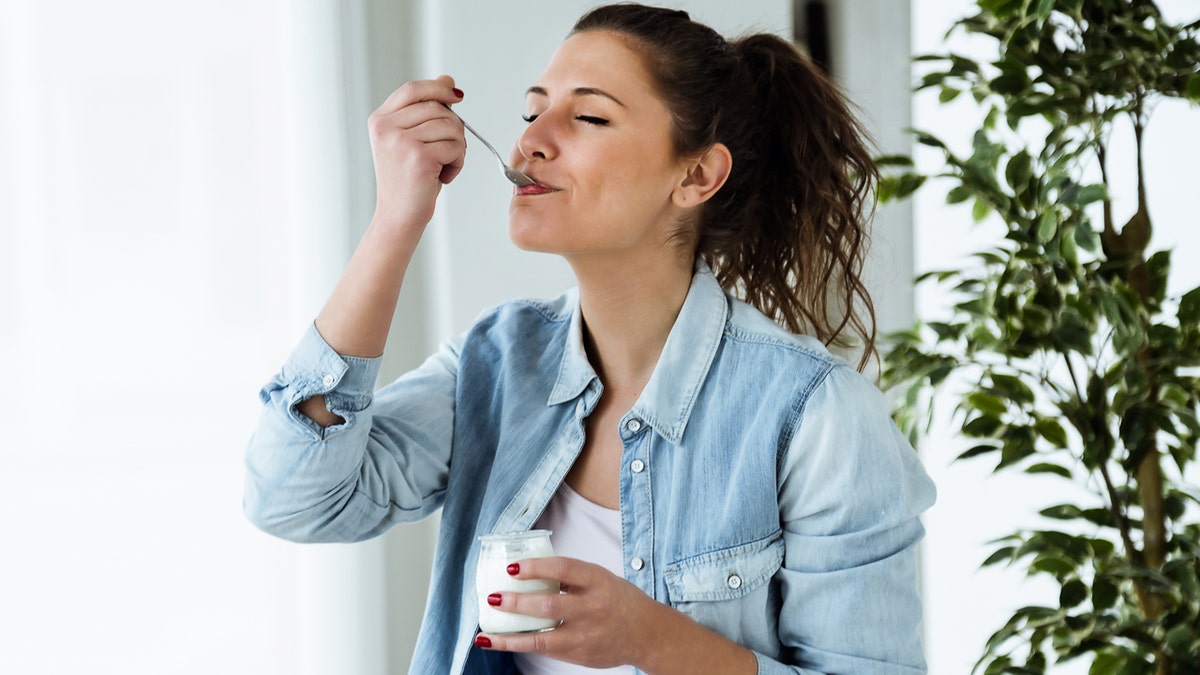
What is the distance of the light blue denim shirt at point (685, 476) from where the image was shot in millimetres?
1252

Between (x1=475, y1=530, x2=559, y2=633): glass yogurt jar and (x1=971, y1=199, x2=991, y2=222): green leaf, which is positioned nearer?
(x1=475, y1=530, x2=559, y2=633): glass yogurt jar

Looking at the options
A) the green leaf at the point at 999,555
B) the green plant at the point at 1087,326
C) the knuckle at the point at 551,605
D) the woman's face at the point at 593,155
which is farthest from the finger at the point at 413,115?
the green leaf at the point at 999,555

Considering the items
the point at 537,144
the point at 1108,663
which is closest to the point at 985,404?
the point at 1108,663

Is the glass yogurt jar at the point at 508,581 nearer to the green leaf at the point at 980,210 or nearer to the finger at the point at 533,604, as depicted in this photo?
the finger at the point at 533,604

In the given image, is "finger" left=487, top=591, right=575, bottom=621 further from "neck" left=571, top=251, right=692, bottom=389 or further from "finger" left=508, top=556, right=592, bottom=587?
"neck" left=571, top=251, right=692, bottom=389

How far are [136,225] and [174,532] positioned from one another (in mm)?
497

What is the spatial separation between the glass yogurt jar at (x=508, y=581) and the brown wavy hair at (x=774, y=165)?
0.59 metres

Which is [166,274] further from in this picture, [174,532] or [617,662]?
[617,662]

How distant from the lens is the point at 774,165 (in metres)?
1.55

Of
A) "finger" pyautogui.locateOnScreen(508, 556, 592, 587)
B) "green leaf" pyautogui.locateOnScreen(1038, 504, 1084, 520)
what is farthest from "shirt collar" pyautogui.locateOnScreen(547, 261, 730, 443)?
"green leaf" pyautogui.locateOnScreen(1038, 504, 1084, 520)

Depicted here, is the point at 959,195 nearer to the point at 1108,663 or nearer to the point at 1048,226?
the point at 1048,226

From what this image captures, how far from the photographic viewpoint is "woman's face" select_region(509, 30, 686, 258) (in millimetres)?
1320

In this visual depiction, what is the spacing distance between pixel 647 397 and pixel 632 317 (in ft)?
0.45

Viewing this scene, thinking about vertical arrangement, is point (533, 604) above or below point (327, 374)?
below
